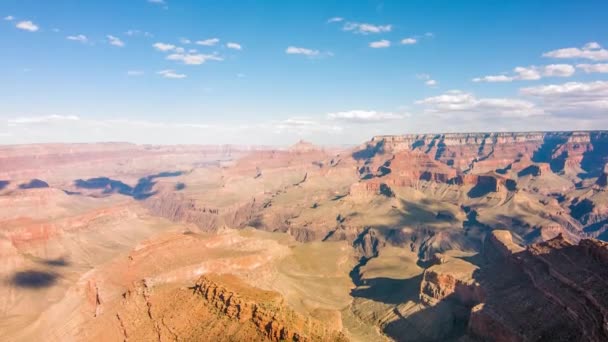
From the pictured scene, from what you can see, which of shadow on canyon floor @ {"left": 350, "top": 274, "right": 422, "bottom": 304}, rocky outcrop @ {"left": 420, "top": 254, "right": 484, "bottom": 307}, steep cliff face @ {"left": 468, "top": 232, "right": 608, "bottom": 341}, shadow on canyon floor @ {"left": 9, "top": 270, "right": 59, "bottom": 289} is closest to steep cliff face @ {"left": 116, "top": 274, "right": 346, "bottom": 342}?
steep cliff face @ {"left": 468, "top": 232, "right": 608, "bottom": 341}

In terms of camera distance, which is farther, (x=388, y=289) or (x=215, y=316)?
(x=388, y=289)

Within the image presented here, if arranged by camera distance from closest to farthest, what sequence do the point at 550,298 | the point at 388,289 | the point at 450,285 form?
1. the point at 550,298
2. the point at 450,285
3. the point at 388,289

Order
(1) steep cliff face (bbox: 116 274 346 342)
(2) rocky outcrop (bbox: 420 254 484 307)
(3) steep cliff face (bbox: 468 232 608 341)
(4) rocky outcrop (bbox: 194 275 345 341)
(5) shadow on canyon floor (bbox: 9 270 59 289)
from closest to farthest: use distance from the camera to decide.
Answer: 1. (4) rocky outcrop (bbox: 194 275 345 341)
2. (1) steep cliff face (bbox: 116 274 346 342)
3. (3) steep cliff face (bbox: 468 232 608 341)
4. (2) rocky outcrop (bbox: 420 254 484 307)
5. (5) shadow on canyon floor (bbox: 9 270 59 289)

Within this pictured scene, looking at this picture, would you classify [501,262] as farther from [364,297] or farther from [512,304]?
[364,297]

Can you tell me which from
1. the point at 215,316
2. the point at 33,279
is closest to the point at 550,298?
the point at 215,316

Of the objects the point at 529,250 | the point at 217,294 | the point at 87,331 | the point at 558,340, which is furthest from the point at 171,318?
the point at 529,250

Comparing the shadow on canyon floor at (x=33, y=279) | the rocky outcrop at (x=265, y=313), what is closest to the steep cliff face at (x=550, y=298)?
the rocky outcrop at (x=265, y=313)

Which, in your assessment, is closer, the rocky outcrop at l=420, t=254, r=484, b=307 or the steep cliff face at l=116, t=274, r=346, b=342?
the steep cliff face at l=116, t=274, r=346, b=342

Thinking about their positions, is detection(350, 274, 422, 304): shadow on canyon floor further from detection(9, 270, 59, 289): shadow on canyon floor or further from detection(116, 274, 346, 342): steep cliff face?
detection(9, 270, 59, 289): shadow on canyon floor

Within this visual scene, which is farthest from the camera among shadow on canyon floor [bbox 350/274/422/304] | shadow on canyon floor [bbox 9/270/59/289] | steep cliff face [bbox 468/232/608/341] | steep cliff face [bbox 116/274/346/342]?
shadow on canyon floor [bbox 9/270/59/289]

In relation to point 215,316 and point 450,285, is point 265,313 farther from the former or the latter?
point 450,285

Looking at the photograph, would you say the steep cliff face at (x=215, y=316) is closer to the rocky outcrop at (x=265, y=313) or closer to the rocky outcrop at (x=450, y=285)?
the rocky outcrop at (x=265, y=313)

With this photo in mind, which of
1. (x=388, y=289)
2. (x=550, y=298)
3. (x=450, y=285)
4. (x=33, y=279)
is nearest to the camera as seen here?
(x=550, y=298)
